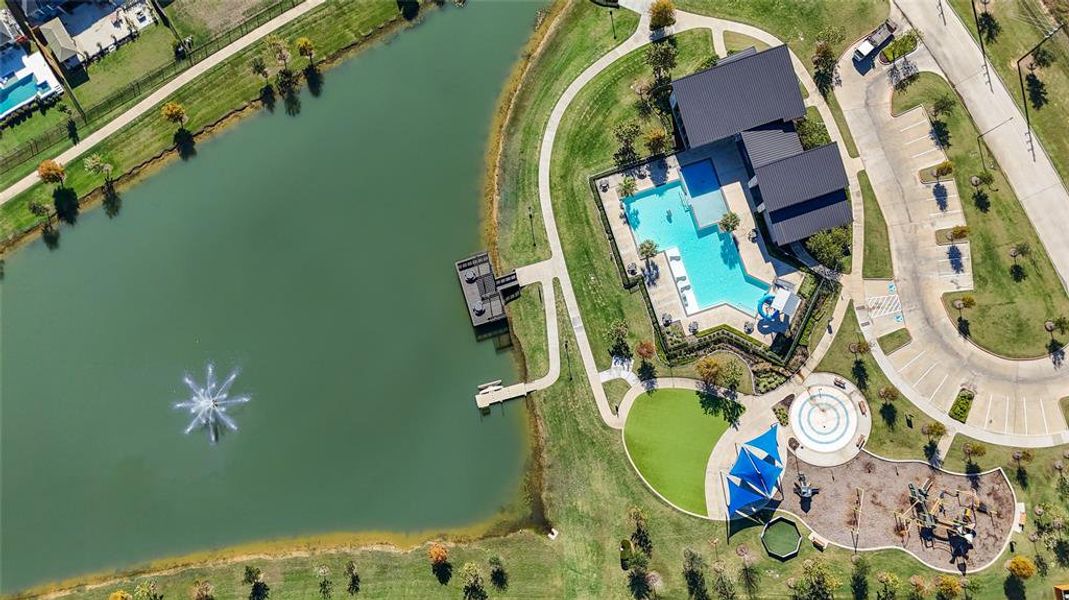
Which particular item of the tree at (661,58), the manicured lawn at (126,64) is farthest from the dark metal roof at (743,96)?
the manicured lawn at (126,64)

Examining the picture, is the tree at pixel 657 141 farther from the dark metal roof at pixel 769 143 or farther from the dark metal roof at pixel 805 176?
the dark metal roof at pixel 805 176

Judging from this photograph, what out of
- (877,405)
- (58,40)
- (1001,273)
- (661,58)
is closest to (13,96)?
(58,40)

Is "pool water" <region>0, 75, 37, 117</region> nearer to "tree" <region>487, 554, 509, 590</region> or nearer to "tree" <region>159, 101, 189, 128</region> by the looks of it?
"tree" <region>159, 101, 189, 128</region>

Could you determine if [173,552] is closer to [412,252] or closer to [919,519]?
[412,252]

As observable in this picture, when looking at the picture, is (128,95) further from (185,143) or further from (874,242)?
(874,242)

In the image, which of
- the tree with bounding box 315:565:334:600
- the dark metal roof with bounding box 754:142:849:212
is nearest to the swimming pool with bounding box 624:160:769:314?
the dark metal roof with bounding box 754:142:849:212

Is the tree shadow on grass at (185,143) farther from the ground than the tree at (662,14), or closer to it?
farther from the ground

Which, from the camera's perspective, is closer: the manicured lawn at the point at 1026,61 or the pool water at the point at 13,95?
the manicured lawn at the point at 1026,61
